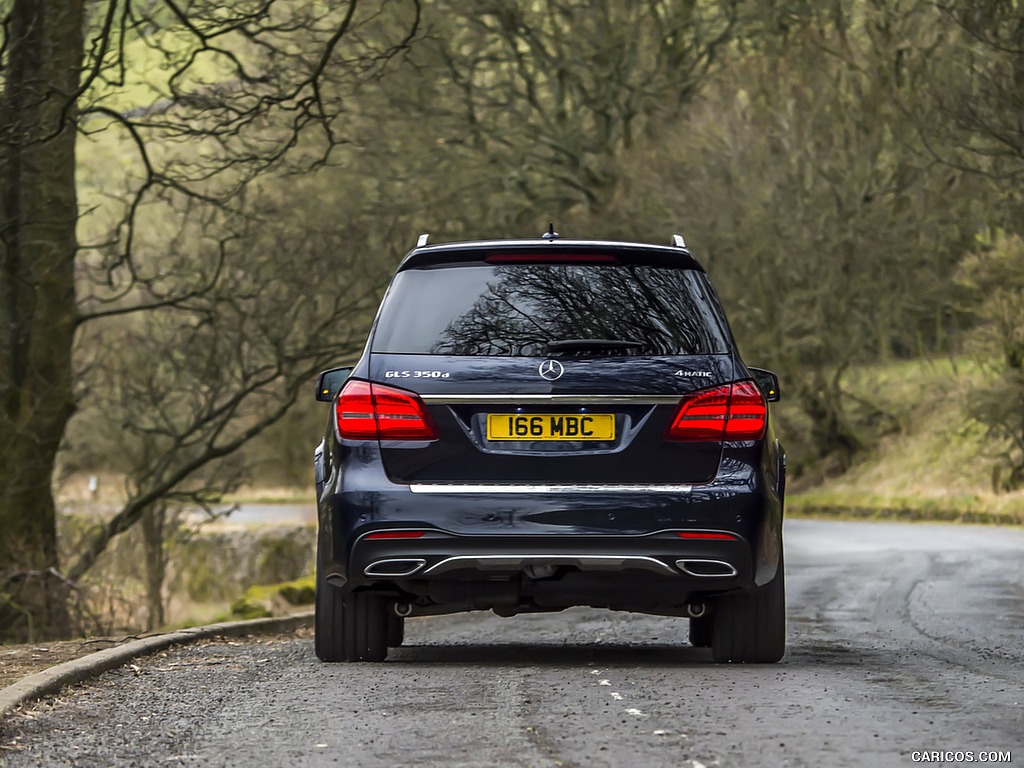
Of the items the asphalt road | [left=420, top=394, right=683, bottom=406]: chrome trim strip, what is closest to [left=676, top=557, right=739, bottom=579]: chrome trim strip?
the asphalt road

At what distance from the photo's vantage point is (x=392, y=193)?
86.3 ft

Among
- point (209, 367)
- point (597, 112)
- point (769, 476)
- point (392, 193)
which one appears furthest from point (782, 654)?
point (597, 112)

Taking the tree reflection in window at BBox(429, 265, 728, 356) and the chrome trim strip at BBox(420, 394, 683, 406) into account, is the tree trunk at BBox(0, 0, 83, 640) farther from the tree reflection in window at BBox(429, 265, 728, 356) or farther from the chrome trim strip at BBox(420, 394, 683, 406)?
the chrome trim strip at BBox(420, 394, 683, 406)

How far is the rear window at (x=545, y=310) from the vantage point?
770 cm

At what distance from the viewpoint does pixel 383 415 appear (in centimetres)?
766

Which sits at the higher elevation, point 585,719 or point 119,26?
point 119,26

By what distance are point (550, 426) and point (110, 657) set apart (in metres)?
2.64

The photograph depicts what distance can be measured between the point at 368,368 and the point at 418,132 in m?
19.9

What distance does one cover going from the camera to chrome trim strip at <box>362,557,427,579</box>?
24.8 feet

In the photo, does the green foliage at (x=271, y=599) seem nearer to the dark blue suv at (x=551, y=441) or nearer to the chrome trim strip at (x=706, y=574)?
the dark blue suv at (x=551, y=441)

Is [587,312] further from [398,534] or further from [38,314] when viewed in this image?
[38,314]

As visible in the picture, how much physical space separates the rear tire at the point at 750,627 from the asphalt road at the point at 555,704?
0.13 metres

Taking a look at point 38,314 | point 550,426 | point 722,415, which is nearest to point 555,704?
point 550,426

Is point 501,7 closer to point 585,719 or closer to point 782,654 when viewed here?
point 782,654
